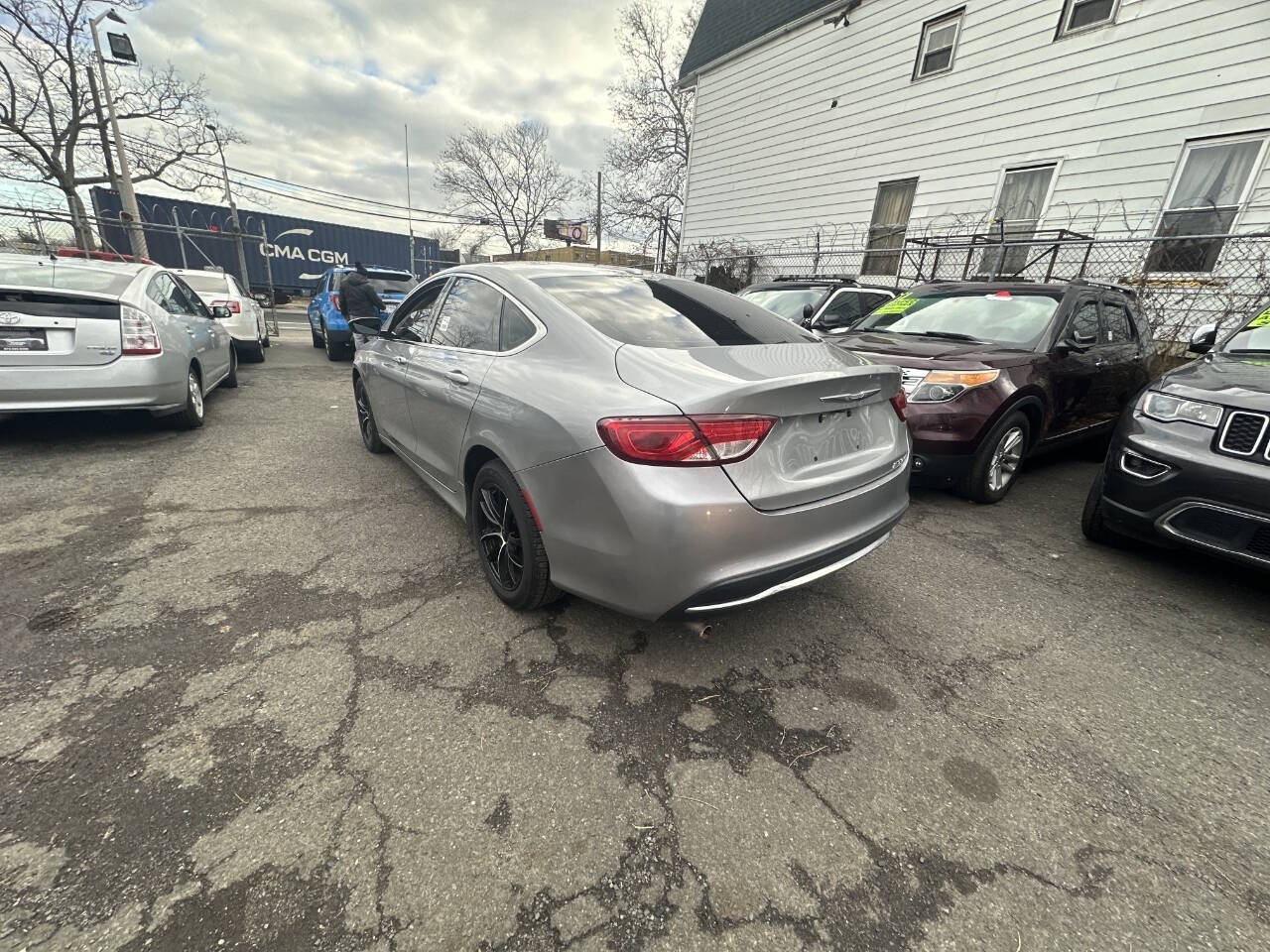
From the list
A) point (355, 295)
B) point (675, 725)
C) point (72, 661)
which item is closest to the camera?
point (675, 725)

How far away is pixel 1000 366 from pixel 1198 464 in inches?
50.1

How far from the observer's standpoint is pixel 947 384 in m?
3.79

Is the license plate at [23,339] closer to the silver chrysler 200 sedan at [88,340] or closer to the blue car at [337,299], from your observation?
the silver chrysler 200 sedan at [88,340]

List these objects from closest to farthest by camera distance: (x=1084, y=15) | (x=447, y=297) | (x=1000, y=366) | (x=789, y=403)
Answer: (x=789, y=403)
(x=447, y=297)
(x=1000, y=366)
(x=1084, y=15)

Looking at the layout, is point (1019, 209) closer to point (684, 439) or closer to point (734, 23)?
point (734, 23)

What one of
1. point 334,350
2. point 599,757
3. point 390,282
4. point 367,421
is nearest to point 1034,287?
point 599,757

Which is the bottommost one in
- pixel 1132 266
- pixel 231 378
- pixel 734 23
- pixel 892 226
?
pixel 231 378

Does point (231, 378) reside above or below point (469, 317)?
below

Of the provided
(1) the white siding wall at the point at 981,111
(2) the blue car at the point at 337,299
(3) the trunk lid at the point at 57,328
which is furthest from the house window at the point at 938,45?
(3) the trunk lid at the point at 57,328

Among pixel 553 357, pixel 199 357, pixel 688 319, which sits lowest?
pixel 199 357

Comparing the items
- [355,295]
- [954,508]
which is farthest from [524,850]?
[355,295]

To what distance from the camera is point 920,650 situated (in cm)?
246

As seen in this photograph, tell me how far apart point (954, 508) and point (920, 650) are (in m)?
2.06

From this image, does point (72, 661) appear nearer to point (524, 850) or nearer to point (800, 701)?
point (524, 850)
